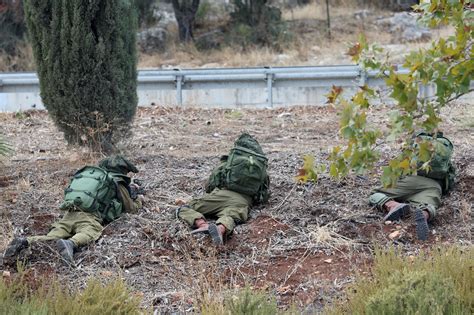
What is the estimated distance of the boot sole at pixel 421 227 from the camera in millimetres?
5293

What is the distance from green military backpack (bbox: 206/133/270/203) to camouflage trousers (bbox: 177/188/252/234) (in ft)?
0.25

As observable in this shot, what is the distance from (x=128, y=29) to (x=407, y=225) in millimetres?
4044

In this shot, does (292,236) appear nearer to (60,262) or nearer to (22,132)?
(60,262)

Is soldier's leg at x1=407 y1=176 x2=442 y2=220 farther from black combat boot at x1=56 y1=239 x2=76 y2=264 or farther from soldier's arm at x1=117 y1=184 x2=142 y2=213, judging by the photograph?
black combat boot at x1=56 y1=239 x2=76 y2=264

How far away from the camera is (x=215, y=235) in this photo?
5332 mm

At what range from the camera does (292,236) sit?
5.54 metres

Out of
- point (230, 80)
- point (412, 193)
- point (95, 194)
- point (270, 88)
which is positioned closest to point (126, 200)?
point (95, 194)

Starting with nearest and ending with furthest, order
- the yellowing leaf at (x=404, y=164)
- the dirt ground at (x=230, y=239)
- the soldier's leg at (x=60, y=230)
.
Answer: the yellowing leaf at (x=404, y=164) → the dirt ground at (x=230, y=239) → the soldier's leg at (x=60, y=230)

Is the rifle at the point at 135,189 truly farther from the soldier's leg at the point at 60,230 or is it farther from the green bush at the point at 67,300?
the green bush at the point at 67,300

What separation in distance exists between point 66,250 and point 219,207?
132 cm

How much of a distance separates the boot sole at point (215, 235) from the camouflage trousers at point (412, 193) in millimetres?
1360

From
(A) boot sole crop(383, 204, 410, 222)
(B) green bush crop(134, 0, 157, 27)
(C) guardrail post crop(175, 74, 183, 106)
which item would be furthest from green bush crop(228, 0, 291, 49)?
(A) boot sole crop(383, 204, 410, 222)

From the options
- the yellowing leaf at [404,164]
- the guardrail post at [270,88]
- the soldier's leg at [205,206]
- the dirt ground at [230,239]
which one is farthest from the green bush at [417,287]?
the guardrail post at [270,88]

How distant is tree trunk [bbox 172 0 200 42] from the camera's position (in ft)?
87.5
